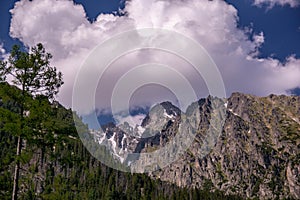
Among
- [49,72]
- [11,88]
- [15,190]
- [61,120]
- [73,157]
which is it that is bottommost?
[15,190]

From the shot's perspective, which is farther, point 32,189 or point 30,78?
point 30,78

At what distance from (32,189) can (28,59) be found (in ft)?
25.2

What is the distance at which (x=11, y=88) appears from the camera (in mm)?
20250

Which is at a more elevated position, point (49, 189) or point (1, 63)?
point (1, 63)

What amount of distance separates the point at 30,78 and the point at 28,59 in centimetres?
119

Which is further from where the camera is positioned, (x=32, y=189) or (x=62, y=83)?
(x=62, y=83)

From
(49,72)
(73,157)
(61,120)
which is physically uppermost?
(49,72)

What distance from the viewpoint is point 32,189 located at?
65.4 feet

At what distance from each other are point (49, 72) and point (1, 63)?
9.16 ft

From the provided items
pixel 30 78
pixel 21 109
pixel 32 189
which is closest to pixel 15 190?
pixel 32 189

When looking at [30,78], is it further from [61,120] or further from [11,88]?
[61,120]

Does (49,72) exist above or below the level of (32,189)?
above

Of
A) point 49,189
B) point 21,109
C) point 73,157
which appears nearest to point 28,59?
point 21,109

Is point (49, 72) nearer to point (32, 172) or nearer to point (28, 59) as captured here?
point (28, 59)
